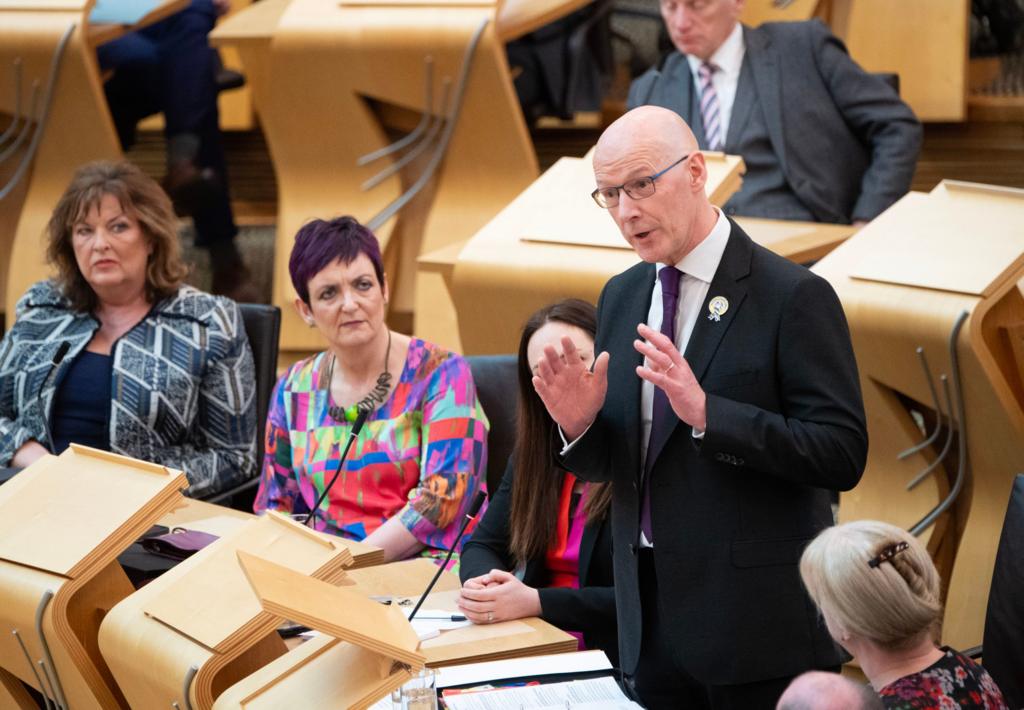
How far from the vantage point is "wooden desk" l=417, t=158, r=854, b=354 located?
3.45 metres

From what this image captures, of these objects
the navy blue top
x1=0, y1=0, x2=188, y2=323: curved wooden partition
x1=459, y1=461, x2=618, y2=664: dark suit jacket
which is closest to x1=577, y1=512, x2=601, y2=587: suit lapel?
x1=459, y1=461, x2=618, y2=664: dark suit jacket

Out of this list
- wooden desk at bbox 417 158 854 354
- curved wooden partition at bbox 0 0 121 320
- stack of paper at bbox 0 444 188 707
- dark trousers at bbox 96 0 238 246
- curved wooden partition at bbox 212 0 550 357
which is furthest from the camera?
dark trousers at bbox 96 0 238 246

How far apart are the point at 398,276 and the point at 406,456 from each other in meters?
2.22

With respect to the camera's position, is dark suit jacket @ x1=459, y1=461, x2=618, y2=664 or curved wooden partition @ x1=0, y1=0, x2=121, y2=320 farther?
curved wooden partition @ x1=0, y1=0, x2=121, y2=320

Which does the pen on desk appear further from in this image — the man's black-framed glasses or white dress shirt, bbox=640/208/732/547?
the man's black-framed glasses

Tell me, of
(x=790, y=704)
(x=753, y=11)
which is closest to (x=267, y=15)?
(x=753, y=11)

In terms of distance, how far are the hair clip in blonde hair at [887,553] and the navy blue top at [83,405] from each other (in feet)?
6.79

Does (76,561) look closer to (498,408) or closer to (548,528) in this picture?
(548,528)

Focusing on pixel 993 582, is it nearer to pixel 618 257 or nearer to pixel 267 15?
pixel 618 257

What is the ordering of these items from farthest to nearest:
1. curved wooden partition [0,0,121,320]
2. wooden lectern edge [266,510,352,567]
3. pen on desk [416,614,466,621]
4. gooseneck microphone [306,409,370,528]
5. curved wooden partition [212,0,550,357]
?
curved wooden partition [0,0,121,320], curved wooden partition [212,0,550,357], gooseneck microphone [306,409,370,528], pen on desk [416,614,466,621], wooden lectern edge [266,510,352,567]

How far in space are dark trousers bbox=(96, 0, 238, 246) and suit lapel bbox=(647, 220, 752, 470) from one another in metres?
3.98

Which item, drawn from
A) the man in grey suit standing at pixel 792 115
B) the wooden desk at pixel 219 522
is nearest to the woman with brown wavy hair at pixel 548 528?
the wooden desk at pixel 219 522

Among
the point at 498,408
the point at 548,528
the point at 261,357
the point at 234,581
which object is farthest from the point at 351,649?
the point at 261,357

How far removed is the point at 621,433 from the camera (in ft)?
6.75
